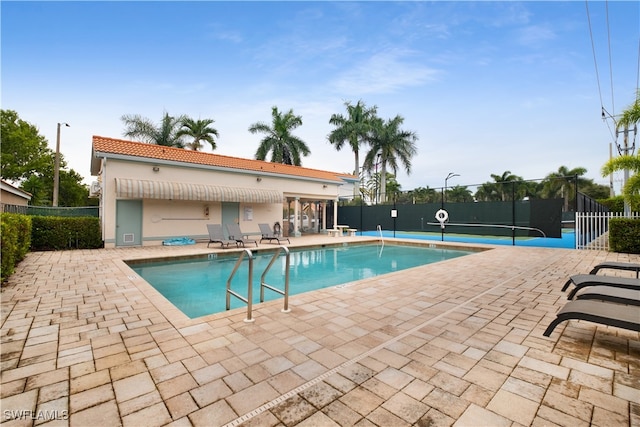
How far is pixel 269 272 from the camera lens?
9375mm

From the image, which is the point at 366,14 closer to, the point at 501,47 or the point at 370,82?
the point at 370,82

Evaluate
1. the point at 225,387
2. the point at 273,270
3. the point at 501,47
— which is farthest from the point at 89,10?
the point at 501,47

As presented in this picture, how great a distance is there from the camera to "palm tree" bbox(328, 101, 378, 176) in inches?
1237

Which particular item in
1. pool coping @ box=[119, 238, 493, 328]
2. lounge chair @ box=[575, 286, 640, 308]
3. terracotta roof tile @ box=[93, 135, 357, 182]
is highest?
terracotta roof tile @ box=[93, 135, 357, 182]

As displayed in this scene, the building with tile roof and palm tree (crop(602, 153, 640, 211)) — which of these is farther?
the building with tile roof

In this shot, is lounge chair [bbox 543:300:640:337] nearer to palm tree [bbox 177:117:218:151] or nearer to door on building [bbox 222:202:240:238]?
door on building [bbox 222:202:240:238]

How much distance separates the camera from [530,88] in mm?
13875

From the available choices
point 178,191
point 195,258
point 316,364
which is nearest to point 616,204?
point 195,258

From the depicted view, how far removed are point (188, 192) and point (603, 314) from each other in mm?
15066

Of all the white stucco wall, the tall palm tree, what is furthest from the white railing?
the tall palm tree

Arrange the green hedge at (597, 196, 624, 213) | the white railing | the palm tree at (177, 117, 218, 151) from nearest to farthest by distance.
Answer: the white railing, the green hedge at (597, 196, 624, 213), the palm tree at (177, 117, 218, 151)

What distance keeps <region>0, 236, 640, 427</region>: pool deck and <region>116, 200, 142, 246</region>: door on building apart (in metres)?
8.45

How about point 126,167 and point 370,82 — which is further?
point 370,82

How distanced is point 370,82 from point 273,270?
1050 cm
